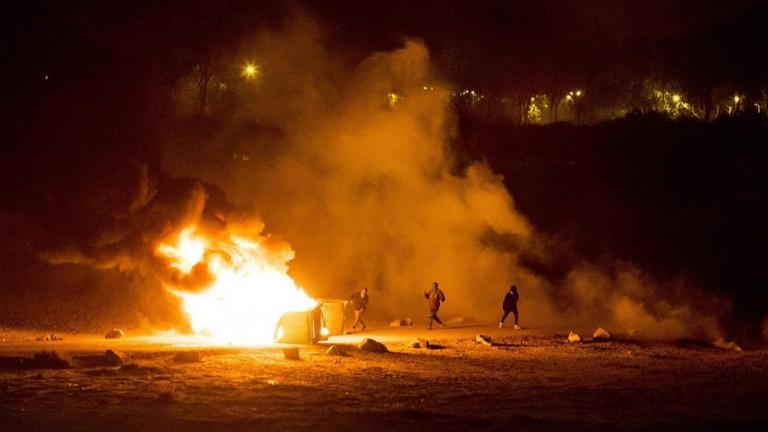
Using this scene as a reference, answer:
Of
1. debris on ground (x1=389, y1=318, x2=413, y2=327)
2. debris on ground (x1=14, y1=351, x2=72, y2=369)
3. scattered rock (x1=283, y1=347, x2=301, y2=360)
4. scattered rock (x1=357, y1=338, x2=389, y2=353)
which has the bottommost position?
debris on ground (x1=14, y1=351, x2=72, y2=369)

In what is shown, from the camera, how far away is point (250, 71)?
39.6m

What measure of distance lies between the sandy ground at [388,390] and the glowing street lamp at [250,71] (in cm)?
1864

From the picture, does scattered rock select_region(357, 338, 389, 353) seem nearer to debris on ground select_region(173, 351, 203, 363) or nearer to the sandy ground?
the sandy ground

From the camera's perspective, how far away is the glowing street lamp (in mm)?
37703


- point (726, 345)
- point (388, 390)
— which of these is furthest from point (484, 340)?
point (388, 390)

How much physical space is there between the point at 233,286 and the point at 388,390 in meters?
10.6

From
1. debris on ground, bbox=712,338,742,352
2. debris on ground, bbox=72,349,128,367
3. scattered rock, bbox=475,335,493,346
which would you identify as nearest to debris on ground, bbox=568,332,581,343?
scattered rock, bbox=475,335,493,346

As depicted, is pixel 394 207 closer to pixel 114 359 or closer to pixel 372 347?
pixel 372 347

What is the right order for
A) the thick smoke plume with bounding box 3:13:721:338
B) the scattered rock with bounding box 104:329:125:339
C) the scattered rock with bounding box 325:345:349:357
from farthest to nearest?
the thick smoke plume with bounding box 3:13:721:338
the scattered rock with bounding box 104:329:125:339
the scattered rock with bounding box 325:345:349:357

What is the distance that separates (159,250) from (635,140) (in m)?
38.1

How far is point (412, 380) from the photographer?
647 inches

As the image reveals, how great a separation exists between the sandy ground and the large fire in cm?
290

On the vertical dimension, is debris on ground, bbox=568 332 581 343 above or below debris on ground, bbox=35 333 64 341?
above

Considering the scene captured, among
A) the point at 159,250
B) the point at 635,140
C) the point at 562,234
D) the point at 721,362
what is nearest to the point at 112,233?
the point at 159,250
